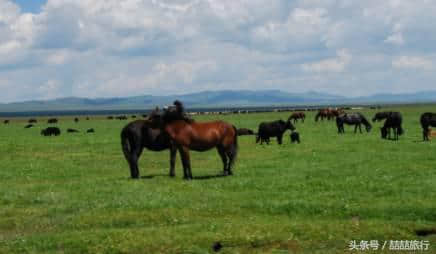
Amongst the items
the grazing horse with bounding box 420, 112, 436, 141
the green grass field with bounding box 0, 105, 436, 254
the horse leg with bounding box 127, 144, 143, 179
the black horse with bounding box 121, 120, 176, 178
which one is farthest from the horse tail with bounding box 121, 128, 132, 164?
the grazing horse with bounding box 420, 112, 436, 141

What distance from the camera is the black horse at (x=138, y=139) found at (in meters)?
23.4

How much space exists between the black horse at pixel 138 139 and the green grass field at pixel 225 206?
1051 millimetres

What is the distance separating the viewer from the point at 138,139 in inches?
931

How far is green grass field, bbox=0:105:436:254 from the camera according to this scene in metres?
12.6

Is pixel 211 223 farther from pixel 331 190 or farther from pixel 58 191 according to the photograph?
pixel 58 191

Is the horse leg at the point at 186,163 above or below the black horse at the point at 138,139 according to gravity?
below

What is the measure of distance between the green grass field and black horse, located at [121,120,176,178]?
1051mm

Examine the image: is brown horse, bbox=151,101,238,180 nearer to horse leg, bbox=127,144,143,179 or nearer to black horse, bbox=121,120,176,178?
black horse, bbox=121,120,176,178

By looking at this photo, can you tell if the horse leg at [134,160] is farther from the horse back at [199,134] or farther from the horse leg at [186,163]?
the horse leg at [186,163]

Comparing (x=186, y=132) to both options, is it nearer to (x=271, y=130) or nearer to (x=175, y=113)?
(x=175, y=113)

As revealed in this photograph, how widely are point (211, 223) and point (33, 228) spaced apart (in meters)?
4.51

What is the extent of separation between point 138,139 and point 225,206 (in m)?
8.43

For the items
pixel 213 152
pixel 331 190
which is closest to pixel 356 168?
pixel 331 190

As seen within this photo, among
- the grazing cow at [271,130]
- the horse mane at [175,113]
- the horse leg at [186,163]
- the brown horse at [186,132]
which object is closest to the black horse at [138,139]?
the brown horse at [186,132]
